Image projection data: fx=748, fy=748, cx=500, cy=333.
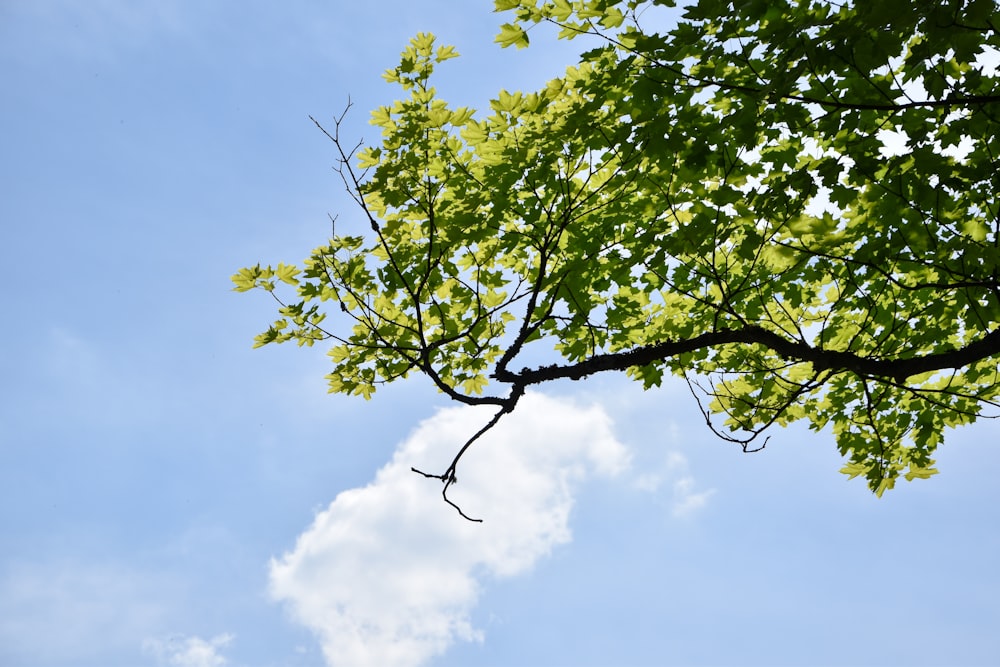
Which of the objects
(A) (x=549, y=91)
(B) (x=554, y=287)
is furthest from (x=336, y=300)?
(A) (x=549, y=91)

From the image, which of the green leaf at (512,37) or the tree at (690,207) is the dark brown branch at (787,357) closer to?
the tree at (690,207)

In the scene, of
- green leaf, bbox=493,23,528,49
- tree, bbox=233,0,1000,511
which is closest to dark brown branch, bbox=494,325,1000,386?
tree, bbox=233,0,1000,511

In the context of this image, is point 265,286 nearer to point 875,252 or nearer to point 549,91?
point 549,91

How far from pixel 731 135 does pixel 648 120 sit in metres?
0.78

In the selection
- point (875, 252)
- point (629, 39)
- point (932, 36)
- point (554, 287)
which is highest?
point (629, 39)

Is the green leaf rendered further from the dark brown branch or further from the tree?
the dark brown branch

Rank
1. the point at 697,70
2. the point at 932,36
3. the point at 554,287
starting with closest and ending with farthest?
the point at 932,36 < the point at 697,70 < the point at 554,287

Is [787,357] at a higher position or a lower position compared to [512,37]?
lower

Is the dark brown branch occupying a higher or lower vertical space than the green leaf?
lower

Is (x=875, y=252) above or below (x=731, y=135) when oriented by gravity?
below

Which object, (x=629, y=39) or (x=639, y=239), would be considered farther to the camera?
(x=639, y=239)

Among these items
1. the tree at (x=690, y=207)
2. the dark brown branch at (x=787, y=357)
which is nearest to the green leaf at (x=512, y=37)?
the tree at (x=690, y=207)

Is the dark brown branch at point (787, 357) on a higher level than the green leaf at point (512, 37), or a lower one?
lower

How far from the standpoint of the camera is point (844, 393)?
7.71m
